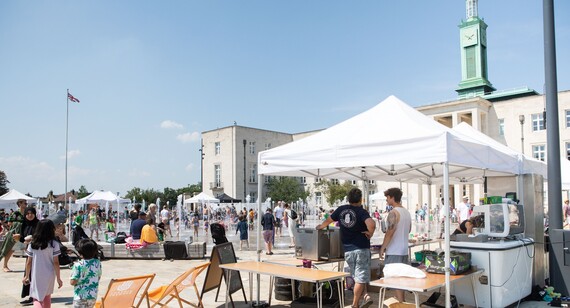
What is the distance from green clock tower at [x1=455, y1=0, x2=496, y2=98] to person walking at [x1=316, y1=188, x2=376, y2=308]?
69511mm

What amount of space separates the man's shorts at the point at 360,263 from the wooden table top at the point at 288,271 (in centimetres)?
59

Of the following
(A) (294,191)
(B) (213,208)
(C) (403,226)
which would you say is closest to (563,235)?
(C) (403,226)

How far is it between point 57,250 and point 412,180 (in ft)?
28.4

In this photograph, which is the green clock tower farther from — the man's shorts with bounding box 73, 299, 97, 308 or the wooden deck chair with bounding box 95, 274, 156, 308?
the man's shorts with bounding box 73, 299, 97, 308

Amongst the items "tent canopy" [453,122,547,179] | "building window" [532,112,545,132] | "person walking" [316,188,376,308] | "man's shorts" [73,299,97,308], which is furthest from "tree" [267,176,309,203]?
"man's shorts" [73,299,97,308]

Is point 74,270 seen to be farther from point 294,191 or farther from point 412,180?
point 294,191

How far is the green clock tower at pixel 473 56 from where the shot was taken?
70.2m

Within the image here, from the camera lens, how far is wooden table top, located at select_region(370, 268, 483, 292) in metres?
4.97

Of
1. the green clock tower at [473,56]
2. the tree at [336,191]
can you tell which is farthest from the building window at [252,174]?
the green clock tower at [473,56]

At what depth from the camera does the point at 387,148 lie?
625cm

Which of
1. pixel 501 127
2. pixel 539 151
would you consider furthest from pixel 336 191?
pixel 539 151

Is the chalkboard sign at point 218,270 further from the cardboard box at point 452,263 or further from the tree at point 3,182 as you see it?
the tree at point 3,182

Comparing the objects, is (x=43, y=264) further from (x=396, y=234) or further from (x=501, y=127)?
(x=501, y=127)

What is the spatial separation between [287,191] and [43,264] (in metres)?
53.7
